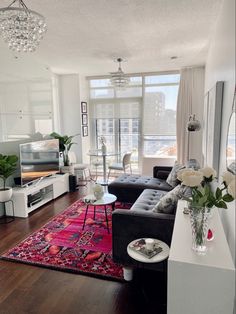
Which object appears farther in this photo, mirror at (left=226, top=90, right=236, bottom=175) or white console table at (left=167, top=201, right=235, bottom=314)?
mirror at (left=226, top=90, right=236, bottom=175)

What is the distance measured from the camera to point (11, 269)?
100 inches

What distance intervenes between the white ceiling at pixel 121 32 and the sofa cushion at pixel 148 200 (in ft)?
7.53

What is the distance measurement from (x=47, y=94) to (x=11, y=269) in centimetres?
360

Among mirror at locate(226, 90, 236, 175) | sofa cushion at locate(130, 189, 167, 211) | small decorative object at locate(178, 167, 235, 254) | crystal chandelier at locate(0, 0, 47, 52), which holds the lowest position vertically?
sofa cushion at locate(130, 189, 167, 211)

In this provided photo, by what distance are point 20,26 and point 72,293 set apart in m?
2.38

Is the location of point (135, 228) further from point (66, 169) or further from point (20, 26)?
point (66, 169)

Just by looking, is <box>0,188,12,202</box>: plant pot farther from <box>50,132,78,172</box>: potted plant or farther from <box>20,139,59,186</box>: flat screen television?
<box>50,132,78,172</box>: potted plant

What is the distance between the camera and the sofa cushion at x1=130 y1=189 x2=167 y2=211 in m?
3.02

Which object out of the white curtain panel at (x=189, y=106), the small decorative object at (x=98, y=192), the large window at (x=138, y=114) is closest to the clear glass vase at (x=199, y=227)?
the small decorative object at (x=98, y=192)

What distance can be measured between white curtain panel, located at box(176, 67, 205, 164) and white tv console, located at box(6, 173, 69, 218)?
294cm

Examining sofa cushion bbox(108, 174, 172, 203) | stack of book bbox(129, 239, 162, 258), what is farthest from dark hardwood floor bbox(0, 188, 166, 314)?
sofa cushion bbox(108, 174, 172, 203)

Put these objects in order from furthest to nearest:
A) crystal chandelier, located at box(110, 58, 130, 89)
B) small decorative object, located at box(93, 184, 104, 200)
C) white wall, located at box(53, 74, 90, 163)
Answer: white wall, located at box(53, 74, 90, 163), crystal chandelier, located at box(110, 58, 130, 89), small decorative object, located at box(93, 184, 104, 200)

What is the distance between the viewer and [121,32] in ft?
10.9

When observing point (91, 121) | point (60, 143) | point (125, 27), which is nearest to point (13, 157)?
point (60, 143)
